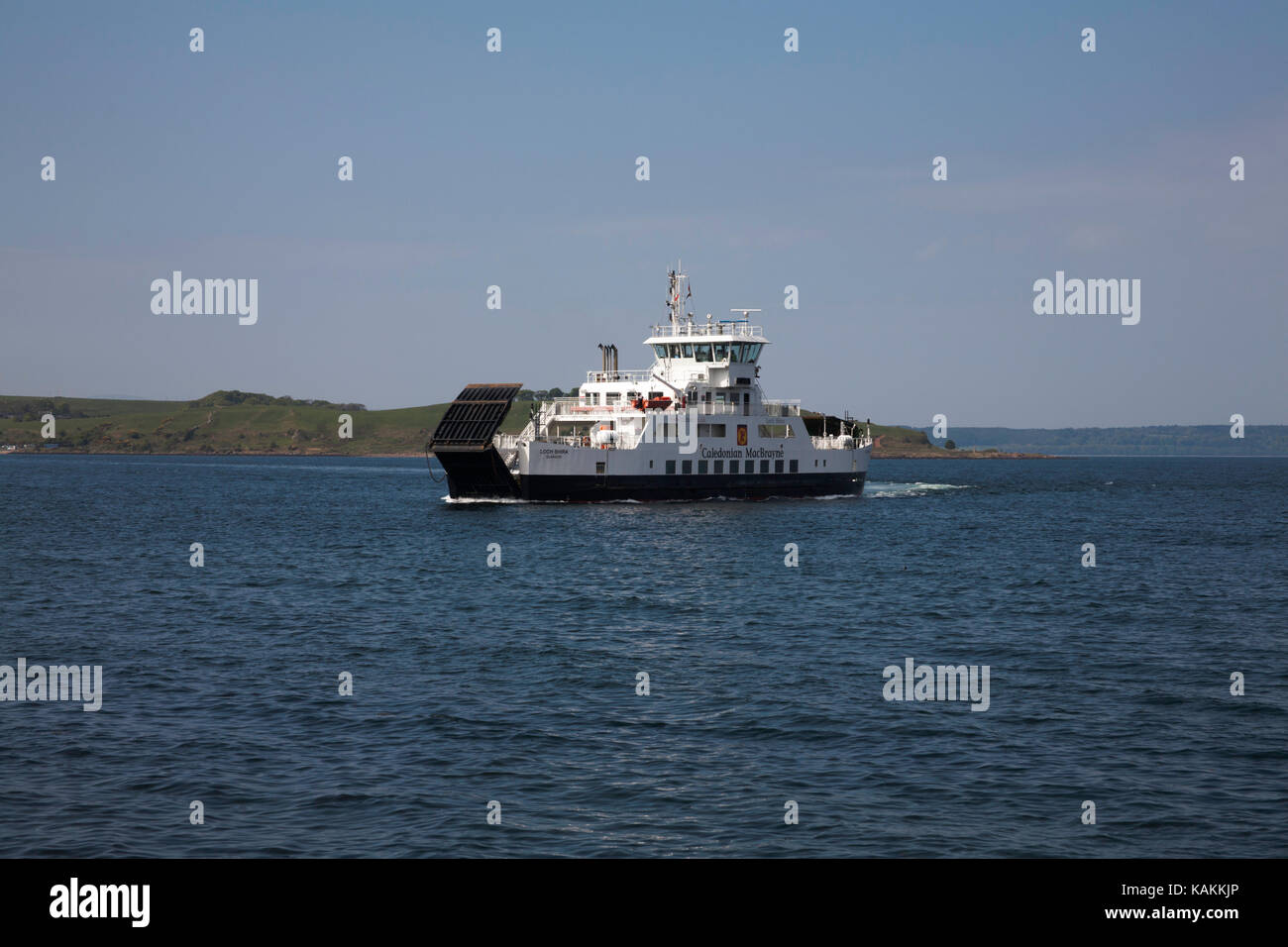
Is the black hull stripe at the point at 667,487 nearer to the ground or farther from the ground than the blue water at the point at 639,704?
farther from the ground

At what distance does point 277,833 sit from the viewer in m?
15.0

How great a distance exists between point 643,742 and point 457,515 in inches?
2167

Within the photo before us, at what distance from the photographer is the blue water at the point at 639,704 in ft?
51.0

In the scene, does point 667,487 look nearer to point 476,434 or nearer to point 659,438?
point 659,438

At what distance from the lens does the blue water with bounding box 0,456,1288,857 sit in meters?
15.5

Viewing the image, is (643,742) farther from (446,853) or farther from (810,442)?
(810,442)

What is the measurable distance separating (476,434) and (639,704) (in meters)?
49.9

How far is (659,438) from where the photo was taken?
7856cm

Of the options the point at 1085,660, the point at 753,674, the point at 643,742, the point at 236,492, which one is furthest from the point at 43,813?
the point at 236,492

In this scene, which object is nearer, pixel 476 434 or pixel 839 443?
pixel 476 434

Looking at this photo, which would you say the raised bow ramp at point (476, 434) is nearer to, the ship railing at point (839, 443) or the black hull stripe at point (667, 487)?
the black hull stripe at point (667, 487)

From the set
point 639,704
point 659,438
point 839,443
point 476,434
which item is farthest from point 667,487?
point 639,704

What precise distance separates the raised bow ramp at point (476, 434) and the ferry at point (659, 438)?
0.29 feet

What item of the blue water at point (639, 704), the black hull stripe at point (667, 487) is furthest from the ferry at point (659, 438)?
the blue water at point (639, 704)
